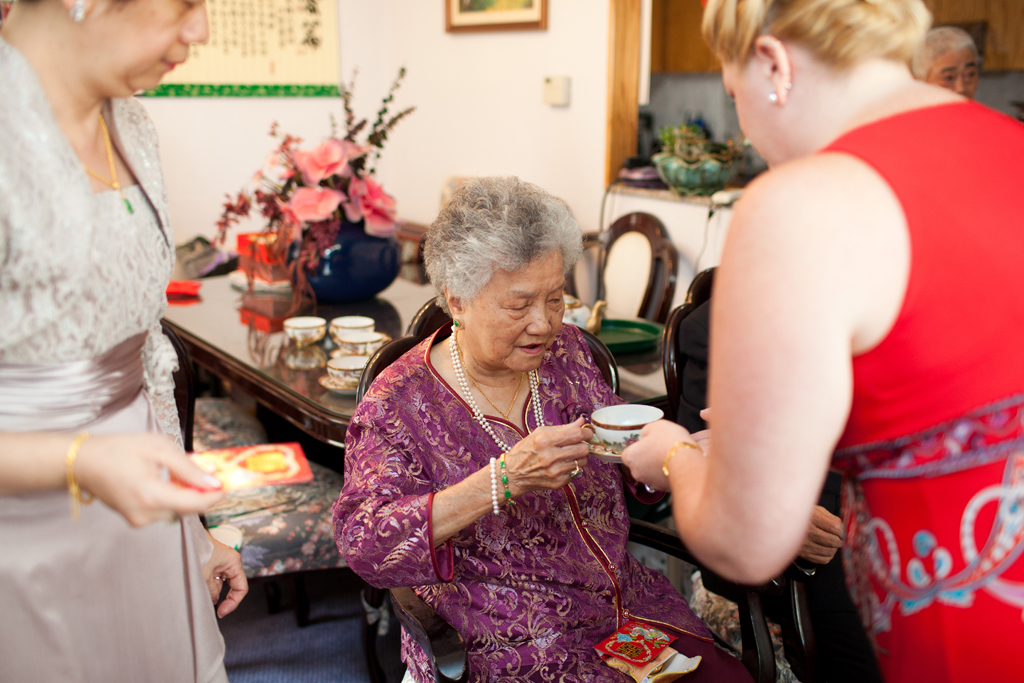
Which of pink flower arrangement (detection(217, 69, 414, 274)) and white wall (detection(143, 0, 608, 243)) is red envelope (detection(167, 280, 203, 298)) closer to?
pink flower arrangement (detection(217, 69, 414, 274))

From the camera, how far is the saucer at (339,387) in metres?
2.05

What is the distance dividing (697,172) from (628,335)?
3.47ft

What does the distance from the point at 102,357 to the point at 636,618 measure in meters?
1.07

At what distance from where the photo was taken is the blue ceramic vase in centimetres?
279

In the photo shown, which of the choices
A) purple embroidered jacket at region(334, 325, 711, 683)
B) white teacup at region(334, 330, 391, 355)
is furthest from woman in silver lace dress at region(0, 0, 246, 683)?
white teacup at region(334, 330, 391, 355)

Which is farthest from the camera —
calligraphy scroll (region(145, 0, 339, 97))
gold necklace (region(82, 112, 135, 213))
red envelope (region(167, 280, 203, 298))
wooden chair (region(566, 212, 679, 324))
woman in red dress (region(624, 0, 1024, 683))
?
calligraphy scroll (region(145, 0, 339, 97))

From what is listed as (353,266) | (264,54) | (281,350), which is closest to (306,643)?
(281,350)

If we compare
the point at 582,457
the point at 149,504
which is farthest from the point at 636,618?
the point at 149,504

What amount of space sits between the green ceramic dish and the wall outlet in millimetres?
1742

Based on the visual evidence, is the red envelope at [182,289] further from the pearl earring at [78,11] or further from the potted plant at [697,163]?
the pearl earring at [78,11]

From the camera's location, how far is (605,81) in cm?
373

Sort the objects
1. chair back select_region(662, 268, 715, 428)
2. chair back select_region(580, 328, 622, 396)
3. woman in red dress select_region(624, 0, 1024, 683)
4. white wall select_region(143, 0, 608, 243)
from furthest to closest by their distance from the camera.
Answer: white wall select_region(143, 0, 608, 243), chair back select_region(662, 268, 715, 428), chair back select_region(580, 328, 622, 396), woman in red dress select_region(624, 0, 1024, 683)

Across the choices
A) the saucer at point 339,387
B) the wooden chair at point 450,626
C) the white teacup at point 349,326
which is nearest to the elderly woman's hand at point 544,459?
the wooden chair at point 450,626

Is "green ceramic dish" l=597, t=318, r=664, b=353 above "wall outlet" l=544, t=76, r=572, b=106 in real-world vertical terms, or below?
below
